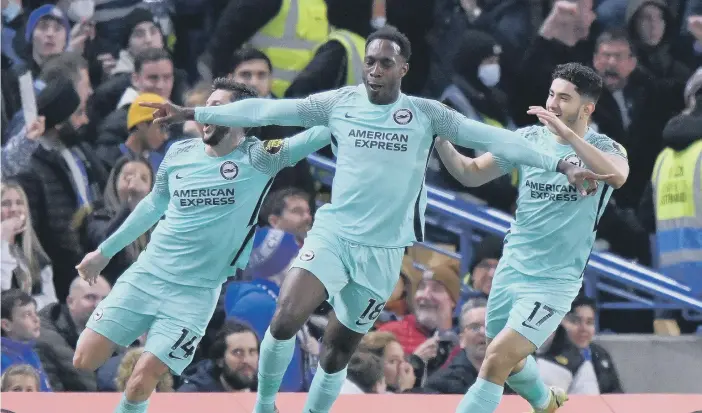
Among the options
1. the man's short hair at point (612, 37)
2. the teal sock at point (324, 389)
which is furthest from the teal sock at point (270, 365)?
the man's short hair at point (612, 37)

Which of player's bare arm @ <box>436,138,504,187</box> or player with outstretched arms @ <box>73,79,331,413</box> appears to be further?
player's bare arm @ <box>436,138,504,187</box>

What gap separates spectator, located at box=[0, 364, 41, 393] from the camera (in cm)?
955

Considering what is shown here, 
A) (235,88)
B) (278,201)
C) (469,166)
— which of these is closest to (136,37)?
(278,201)

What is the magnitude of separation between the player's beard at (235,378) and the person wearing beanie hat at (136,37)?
7.38ft

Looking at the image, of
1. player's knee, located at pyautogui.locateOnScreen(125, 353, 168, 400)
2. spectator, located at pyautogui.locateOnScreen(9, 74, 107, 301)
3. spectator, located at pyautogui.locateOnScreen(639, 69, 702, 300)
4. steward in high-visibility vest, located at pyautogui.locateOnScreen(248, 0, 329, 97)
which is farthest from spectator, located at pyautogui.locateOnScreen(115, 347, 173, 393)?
spectator, located at pyautogui.locateOnScreen(639, 69, 702, 300)

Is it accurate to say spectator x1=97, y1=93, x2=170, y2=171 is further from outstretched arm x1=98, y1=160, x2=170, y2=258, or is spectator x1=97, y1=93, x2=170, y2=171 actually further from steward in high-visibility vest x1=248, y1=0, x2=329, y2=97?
outstretched arm x1=98, y1=160, x2=170, y2=258

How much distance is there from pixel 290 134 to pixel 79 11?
1.65 meters

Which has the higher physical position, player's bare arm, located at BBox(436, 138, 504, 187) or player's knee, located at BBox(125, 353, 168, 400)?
player's bare arm, located at BBox(436, 138, 504, 187)

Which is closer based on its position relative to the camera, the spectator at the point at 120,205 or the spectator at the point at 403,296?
the spectator at the point at 120,205

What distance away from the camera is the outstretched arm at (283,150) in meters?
8.32

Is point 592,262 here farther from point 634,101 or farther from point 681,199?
point 634,101

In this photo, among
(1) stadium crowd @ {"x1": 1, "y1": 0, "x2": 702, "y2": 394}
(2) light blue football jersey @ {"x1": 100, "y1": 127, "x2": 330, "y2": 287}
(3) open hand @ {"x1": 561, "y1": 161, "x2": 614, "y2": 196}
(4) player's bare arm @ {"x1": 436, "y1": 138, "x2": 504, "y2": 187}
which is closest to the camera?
(3) open hand @ {"x1": 561, "y1": 161, "x2": 614, "y2": 196}

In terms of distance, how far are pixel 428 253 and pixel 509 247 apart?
2489 mm

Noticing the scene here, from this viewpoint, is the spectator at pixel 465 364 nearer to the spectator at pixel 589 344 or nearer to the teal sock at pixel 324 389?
the spectator at pixel 589 344
